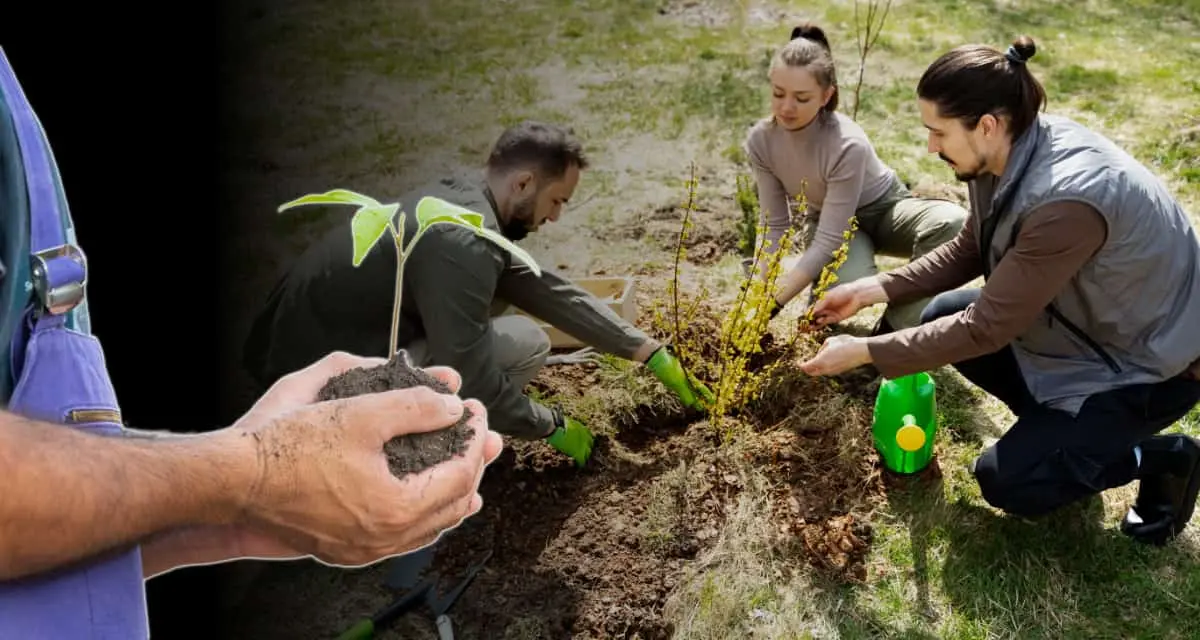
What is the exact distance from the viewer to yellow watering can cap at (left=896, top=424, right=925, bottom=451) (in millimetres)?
2668

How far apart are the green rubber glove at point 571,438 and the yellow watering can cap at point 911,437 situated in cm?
96

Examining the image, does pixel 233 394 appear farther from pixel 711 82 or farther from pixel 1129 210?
pixel 711 82

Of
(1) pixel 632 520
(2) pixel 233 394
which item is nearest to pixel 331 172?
(2) pixel 233 394

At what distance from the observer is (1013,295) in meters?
2.37

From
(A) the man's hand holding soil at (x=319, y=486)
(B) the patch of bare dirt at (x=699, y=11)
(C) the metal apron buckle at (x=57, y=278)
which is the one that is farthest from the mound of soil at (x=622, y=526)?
(B) the patch of bare dirt at (x=699, y=11)

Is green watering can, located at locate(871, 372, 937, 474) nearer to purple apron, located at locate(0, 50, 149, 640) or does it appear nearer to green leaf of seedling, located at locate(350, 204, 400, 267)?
green leaf of seedling, located at locate(350, 204, 400, 267)

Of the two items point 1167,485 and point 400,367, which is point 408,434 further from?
point 1167,485

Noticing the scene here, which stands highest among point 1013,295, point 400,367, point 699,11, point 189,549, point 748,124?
point 400,367

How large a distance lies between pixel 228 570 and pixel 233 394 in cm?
83

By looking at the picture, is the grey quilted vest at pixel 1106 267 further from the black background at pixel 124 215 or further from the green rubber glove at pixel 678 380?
the black background at pixel 124 215

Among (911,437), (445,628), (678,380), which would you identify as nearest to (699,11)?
(678,380)

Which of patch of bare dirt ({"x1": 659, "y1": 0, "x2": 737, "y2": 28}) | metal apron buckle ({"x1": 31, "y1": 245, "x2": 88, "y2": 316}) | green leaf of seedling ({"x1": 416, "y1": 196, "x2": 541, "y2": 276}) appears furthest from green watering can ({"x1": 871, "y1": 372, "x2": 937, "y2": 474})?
patch of bare dirt ({"x1": 659, "y1": 0, "x2": 737, "y2": 28})

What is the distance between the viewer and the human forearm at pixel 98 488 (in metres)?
0.82

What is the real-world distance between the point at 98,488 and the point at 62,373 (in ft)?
0.64
